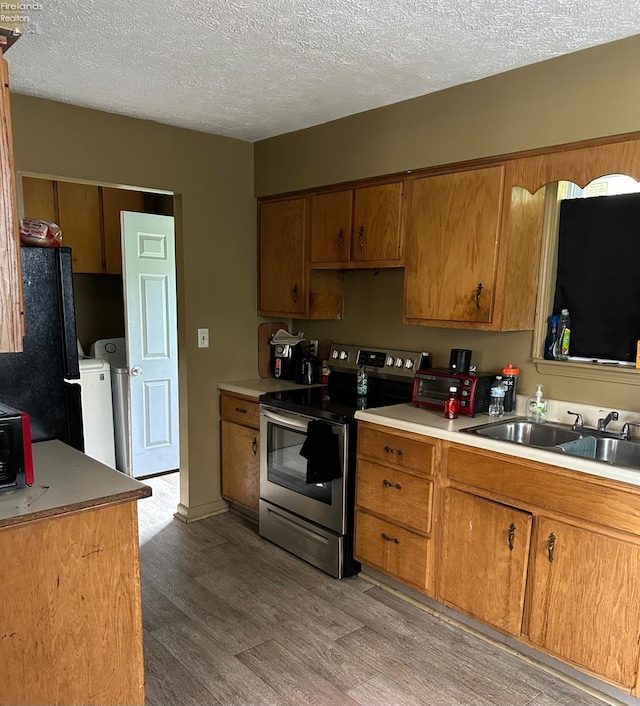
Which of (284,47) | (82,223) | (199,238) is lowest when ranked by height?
(199,238)

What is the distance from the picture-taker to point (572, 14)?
6.03 feet

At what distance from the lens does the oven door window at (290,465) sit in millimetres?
2908

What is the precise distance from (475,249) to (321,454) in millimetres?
1213

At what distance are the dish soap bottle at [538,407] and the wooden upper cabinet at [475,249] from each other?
0.33 metres

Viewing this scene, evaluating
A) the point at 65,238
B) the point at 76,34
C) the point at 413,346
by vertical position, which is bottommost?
the point at 413,346

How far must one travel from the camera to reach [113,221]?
438 cm

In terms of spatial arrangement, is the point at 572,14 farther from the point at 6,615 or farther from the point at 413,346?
the point at 6,615

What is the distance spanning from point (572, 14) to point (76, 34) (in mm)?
1737

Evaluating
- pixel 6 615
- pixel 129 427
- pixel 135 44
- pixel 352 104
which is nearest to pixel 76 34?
pixel 135 44

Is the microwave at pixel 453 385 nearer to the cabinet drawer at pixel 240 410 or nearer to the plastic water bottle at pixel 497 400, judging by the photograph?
A: the plastic water bottle at pixel 497 400

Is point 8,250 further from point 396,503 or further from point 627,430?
point 627,430

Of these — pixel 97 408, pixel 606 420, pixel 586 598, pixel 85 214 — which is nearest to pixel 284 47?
pixel 606 420

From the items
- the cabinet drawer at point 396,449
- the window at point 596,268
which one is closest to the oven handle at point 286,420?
the cabinet drawer at point 396,449

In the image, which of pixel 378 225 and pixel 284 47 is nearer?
pixel 284 47
